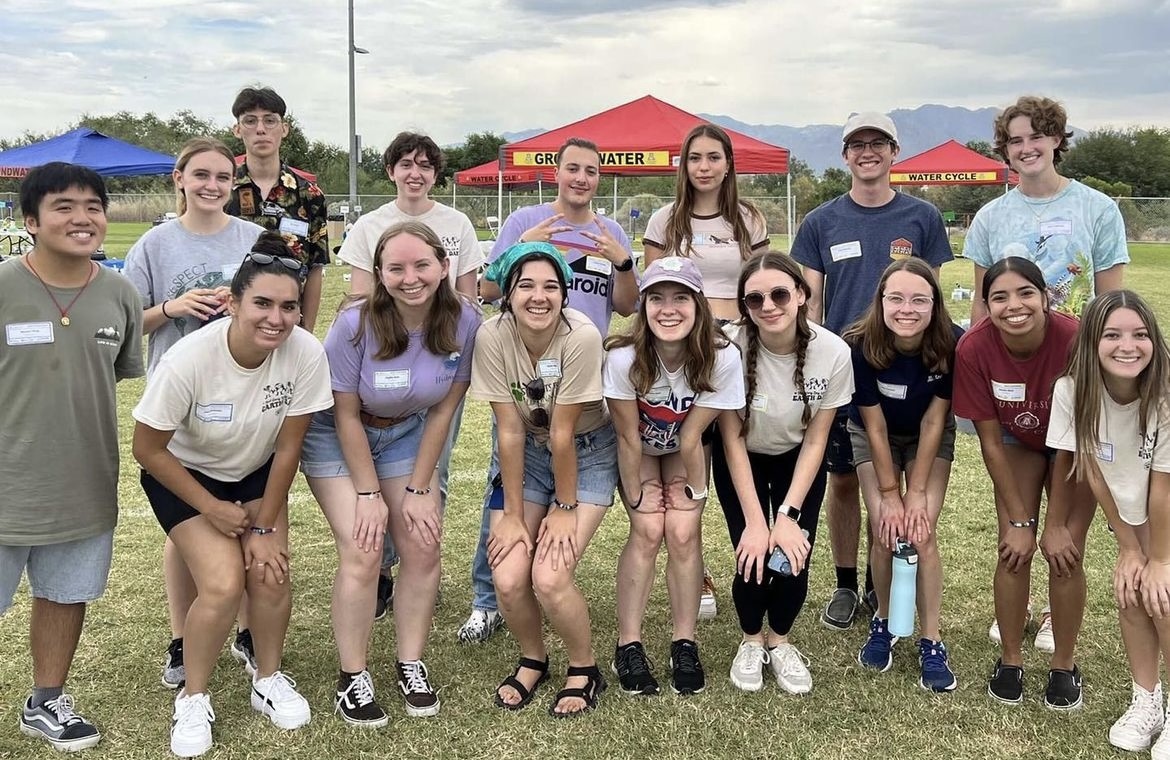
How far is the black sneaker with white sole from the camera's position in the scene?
3.22m

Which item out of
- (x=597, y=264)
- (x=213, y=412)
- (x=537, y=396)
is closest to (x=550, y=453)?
(x=537, y=396)

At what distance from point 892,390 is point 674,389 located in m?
0.91

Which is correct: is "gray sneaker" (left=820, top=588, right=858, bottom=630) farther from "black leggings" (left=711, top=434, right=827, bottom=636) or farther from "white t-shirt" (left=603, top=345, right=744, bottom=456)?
"white t-shirt" (left=603, top=345, right=744, bottom=456)

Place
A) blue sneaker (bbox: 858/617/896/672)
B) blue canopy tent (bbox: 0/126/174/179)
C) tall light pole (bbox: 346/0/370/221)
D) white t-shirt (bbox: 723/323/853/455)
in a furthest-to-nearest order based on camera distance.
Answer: tall light pole (bbox: 346/0/370/221) < blue canopy tent (bbox: 0/126/174/179) < blue sneaker (bbox: 858/617/896/672) < white t-shirt (bbox: 723/323/853/455)

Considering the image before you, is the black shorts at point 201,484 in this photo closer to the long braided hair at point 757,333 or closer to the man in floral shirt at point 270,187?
the man in floral shirt at point 270,187

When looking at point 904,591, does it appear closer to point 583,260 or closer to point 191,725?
point 583,260

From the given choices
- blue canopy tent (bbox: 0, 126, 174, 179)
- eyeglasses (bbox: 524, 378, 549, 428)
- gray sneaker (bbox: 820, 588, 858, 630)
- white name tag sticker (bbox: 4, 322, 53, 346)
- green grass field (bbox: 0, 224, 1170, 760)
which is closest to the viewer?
white name tag sticker (bbox: 4, 322, 53, 346)

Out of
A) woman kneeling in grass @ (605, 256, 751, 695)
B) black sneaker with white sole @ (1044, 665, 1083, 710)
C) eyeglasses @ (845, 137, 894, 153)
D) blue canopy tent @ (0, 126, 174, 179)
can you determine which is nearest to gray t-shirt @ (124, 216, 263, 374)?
woman kneeling in grass @ (605, 256, 751, 695)

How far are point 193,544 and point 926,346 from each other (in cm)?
282

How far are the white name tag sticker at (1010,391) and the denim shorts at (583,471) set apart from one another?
1.46 metres

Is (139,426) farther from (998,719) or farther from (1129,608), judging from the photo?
(1129,608)

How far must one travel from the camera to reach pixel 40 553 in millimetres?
3002

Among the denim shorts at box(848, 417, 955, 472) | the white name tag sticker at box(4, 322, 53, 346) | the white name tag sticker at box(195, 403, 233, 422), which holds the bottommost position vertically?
the denim shorts at box(848, 417, 955, 472)

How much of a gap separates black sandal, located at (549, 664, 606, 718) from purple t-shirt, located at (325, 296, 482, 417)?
1177 mm
